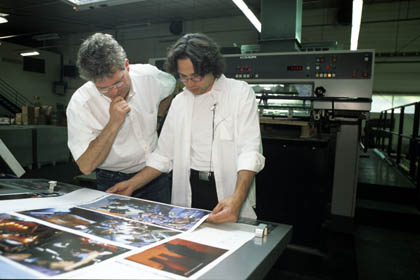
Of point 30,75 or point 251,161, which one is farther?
point 30,75

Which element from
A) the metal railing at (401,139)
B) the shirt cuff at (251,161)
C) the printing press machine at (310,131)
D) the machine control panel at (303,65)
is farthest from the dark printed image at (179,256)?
the metal railing at (401,139)

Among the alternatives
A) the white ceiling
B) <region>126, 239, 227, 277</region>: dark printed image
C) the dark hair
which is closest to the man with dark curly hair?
the dark hair

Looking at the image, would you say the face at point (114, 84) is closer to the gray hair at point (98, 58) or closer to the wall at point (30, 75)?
the gray hair at point (98, 58)

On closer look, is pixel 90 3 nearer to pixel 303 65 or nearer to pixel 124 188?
pixel 124 188

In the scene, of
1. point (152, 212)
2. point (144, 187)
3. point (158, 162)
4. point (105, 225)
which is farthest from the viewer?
point (144, 187)

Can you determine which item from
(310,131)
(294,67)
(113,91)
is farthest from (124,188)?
(294,67)

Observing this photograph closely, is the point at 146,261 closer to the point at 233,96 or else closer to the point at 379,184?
the point at 233,96

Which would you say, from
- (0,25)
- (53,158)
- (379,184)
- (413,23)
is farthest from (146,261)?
(0,25)

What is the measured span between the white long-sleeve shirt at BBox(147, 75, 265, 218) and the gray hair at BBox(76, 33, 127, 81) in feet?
1.16

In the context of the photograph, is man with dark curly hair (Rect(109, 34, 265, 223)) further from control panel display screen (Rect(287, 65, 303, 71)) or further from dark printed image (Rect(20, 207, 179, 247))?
control panel display screen (Rect(287, 65, 303, 71))

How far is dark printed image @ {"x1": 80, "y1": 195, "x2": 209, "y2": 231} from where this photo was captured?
0.84 meters

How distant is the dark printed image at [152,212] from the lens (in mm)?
844

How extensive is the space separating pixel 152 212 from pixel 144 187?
0.66 m

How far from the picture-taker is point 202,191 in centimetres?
144
